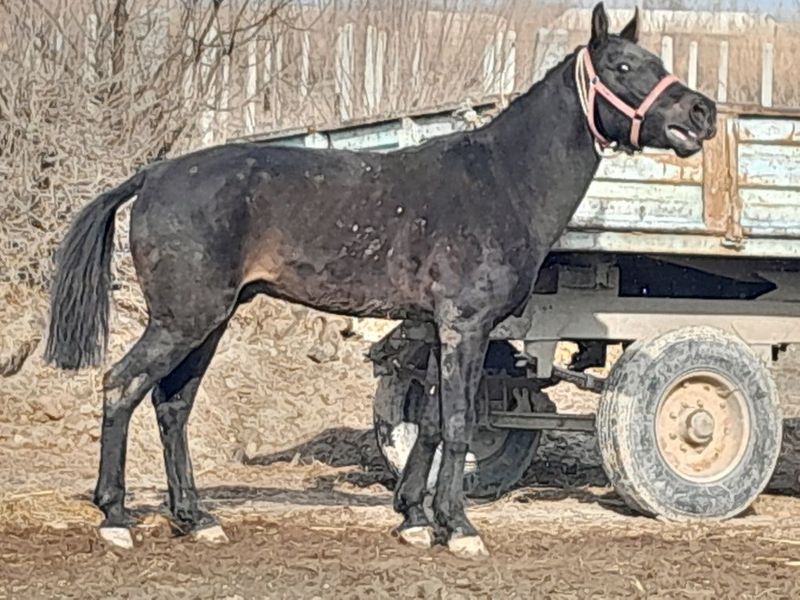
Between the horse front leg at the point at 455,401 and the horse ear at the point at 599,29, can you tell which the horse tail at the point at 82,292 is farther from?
the horse ear at the point at 599,29

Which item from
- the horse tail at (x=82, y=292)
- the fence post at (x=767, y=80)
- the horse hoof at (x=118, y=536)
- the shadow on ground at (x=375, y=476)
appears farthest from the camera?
the fence post at (x=767, y=80)

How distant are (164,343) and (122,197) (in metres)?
0.79

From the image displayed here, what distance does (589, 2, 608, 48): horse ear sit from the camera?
7631 mm

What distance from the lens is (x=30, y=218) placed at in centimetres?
1362

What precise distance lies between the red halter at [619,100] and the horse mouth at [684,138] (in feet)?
0.51

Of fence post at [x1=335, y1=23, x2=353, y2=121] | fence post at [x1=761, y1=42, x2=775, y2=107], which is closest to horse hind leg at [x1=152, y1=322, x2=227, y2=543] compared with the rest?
fence post at [x1=335, y1=23, x2=353, y2=121]

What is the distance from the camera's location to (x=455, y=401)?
7.45m

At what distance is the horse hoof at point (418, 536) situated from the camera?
24.6ft

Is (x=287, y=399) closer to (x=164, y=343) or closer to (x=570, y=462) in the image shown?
(x=570, y=462)

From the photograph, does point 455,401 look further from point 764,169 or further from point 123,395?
point 764,169

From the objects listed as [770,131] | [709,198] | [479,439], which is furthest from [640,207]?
[479,439]

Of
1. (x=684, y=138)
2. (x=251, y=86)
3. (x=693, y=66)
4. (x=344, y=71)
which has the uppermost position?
(x=693, y=66)

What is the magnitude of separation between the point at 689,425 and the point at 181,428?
2828 mm

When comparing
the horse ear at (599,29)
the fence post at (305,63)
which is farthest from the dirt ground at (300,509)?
the fence post at (305,63)
